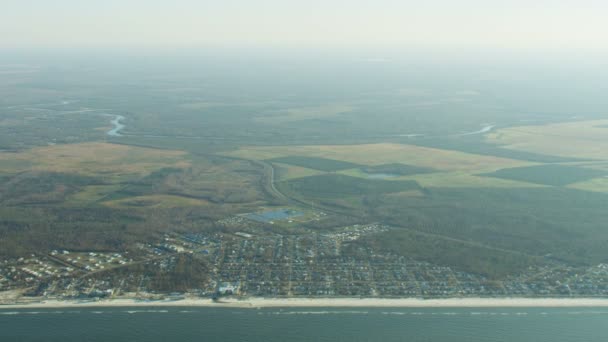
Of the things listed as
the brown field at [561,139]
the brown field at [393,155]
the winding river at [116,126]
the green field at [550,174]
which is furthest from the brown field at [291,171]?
the winding river at [116,126]

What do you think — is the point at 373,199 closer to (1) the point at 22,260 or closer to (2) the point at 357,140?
(1) the point at 22,260

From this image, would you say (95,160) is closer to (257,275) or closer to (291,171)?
(291,171)

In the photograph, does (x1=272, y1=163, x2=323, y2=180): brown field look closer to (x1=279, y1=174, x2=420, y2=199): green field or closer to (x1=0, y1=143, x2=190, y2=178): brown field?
(x1=279, y1=174, x2=420, y2=199): green field

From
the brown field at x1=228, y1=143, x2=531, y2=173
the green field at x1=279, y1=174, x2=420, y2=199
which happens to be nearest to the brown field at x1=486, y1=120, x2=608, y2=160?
the brown field at x1=228, y1=143, x2=531, y2=173

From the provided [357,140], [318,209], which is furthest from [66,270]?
[357,140]

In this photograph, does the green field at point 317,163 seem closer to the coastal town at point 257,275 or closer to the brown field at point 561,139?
the brown field at point 561,139

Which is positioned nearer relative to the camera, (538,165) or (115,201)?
(115,201)

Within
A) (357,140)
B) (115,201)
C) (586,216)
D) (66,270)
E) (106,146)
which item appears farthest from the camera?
(357,140)
